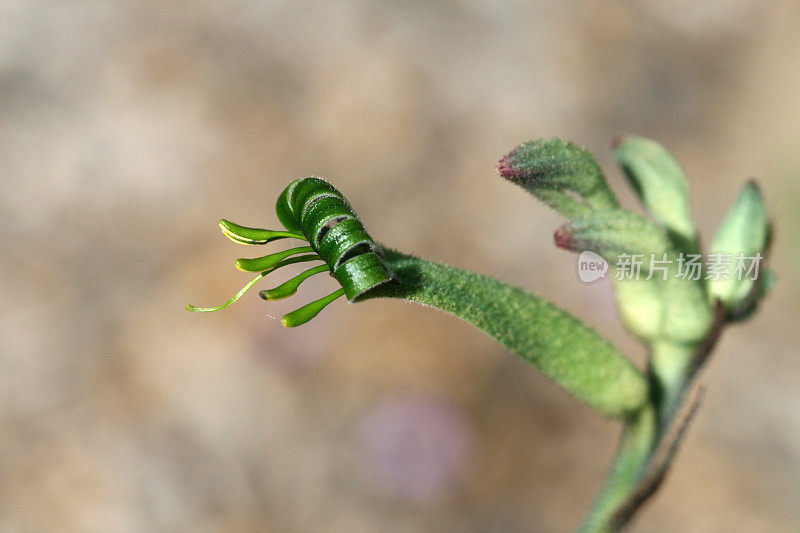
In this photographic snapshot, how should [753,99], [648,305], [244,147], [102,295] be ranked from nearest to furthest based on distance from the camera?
[648,305] → [102,295] → [244,147] → [753,99]

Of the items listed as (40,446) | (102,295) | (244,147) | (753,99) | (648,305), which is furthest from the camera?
(753,99)

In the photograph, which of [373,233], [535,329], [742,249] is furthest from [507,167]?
[373,233]

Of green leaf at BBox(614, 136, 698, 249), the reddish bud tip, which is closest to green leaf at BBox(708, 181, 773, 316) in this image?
green leaf at BBox(614, 136, 698, 249)

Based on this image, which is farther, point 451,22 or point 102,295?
point 451,22

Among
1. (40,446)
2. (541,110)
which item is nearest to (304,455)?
(40,446)

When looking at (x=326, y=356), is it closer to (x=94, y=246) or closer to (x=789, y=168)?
(x=94, y=246)

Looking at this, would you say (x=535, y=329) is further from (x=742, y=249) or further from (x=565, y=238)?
(x=742, y=249)

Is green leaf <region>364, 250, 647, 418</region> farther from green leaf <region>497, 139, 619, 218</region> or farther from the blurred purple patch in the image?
the blurred purple patch
